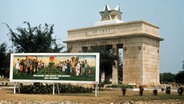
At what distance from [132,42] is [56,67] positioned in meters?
34.3

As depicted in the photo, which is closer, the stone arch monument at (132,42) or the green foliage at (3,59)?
the green foliage at (3,59)

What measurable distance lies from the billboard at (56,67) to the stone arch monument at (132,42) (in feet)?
99.1

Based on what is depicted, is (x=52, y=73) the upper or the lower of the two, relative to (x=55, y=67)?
lower

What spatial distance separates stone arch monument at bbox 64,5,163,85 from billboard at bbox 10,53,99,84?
30.2 metres

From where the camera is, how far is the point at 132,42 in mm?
64125

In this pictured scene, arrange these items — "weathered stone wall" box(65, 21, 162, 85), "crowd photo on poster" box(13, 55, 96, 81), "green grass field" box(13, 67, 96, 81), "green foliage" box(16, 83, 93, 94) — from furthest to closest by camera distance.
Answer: "weathered stone wall" box(65, 21, 162, 85) < "green foliage" box(16, 83, 93, 94) < "crowd photo on poster" box(13, 55, 96, 81) < "green grass field" box(13, 67, 96, 81)

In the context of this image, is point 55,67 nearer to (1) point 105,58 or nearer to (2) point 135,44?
(1) point 105,58

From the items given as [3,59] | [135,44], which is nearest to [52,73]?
[3,59]

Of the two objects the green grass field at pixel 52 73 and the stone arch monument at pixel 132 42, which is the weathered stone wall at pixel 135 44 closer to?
the stone arch monument at pixel 132 42

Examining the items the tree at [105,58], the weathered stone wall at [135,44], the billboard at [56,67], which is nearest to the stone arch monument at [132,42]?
the weathered stone wall at [135,44]

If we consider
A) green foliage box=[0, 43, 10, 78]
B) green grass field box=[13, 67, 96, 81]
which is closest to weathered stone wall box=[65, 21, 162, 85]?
green foliage box=[0, 43, 10, 78]

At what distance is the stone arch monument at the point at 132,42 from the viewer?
62906 mm

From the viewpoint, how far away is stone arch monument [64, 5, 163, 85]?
6291 centimetres

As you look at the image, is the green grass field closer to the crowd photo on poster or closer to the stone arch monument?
the crowd photo on poster
